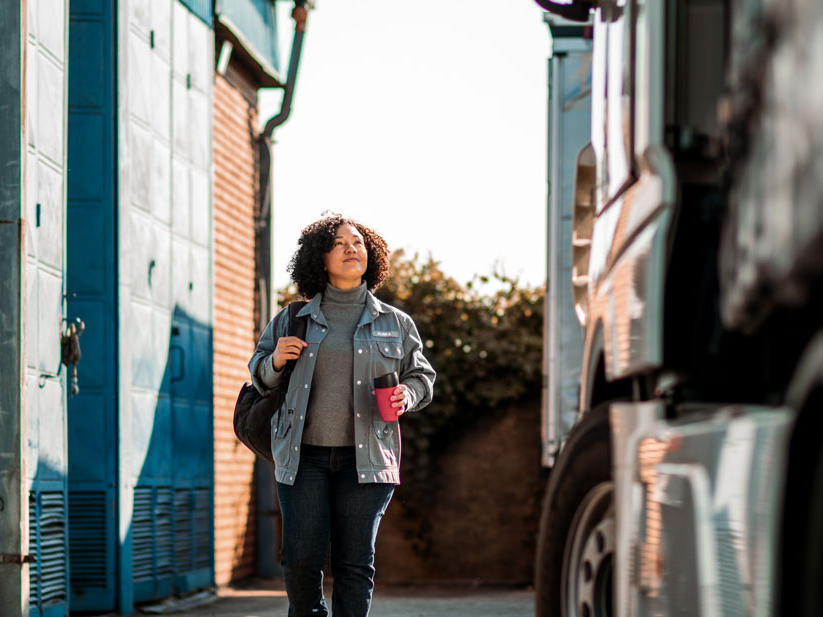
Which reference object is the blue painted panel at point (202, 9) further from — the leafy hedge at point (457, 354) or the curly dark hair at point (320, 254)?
the curly dark hair at point (320, 254)

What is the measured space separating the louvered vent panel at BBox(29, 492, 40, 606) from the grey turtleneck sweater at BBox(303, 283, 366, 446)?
307 centimetres

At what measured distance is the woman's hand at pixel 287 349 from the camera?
542cm

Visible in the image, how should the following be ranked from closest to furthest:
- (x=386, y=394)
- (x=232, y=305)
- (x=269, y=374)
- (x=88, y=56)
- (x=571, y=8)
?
1. (x=571, y=8)
2. (x=386, y=394)
3. (x=269, y=374)
4. (x=88, y=56)
5. (x=232, y=305)

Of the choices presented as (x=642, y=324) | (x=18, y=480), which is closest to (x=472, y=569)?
(x=18, y=480)

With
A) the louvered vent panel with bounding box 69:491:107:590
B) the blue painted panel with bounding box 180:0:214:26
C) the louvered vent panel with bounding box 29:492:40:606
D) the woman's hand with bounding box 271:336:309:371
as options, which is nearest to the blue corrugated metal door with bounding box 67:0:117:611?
the louvered vent panel with bounding box 69:491:107:590

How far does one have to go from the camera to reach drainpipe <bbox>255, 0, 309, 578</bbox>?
1359 cm

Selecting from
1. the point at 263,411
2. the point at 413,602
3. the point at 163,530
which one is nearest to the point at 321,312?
the point at 263,411

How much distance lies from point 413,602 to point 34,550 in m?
4.01

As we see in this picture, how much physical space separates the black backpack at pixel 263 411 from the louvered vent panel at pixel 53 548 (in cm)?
290

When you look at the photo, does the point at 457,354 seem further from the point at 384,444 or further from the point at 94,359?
the point at 384,444

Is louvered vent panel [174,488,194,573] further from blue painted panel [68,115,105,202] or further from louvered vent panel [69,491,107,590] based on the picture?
blue painted panel [68,115,105,202]

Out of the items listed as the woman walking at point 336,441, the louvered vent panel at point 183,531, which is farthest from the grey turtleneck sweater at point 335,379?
the louvered vent panel at point 183,531

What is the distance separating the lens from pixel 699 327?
284cm

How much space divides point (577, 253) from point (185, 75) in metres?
4.54
